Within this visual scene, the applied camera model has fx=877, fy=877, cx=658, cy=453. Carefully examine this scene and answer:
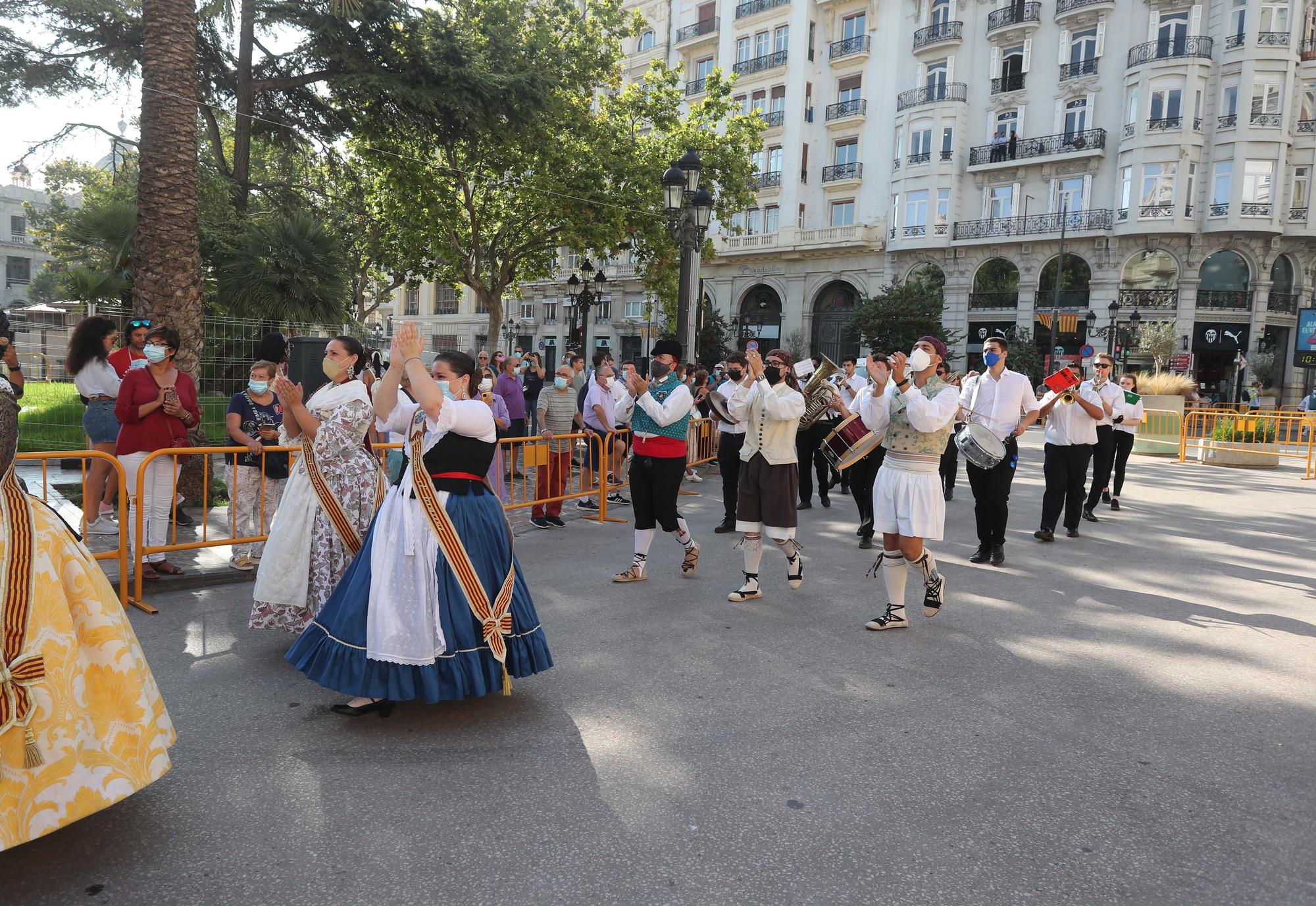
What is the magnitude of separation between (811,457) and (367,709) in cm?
841

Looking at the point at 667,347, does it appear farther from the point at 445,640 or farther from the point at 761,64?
the point at 761,64

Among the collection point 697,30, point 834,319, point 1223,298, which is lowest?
point 834,319

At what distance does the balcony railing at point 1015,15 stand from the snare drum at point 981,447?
111 ft

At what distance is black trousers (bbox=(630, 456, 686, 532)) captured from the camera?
7203 millimetres

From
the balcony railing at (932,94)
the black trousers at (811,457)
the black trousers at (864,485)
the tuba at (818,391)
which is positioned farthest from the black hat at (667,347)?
the balcony railing at (932,94)

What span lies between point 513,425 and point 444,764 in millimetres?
9139

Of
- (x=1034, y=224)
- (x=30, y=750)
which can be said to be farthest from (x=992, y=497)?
(x=1034, y=224)

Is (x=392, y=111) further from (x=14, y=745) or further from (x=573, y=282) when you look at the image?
(x=14, y=745)

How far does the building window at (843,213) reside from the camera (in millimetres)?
39531

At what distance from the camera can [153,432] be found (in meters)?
6.55

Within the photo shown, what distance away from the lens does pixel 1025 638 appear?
575 centimetres

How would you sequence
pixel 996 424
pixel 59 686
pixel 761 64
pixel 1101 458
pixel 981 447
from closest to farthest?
pixel 59 686 → pixel 981 447 → pixel 996 424 → pixel 1101 458 → pixel 761 64

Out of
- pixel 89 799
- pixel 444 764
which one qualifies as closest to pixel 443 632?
pixel 444 764

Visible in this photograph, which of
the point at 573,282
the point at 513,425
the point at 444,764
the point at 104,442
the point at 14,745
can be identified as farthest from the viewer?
the point at 573,282
